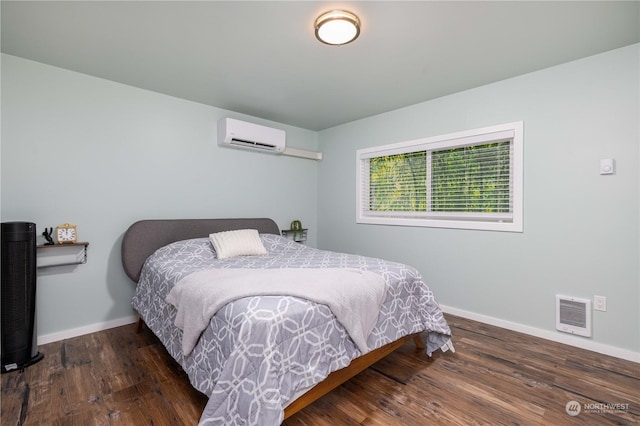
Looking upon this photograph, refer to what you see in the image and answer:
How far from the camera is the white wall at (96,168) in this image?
244 cm

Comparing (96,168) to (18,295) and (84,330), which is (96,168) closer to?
(18,295)

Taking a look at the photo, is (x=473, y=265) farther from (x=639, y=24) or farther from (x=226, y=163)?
(x=226, y=163)

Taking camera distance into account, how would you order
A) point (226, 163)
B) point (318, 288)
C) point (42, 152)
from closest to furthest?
point (318, 288)
point (42, 152)
point (226, 163)

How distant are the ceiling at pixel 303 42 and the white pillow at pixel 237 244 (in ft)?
4.82

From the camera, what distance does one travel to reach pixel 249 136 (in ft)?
11.7

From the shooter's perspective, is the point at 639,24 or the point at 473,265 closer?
the point at 639,24

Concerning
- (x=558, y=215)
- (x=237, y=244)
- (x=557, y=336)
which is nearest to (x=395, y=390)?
(x=557, y=336)

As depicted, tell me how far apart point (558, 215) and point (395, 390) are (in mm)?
2024

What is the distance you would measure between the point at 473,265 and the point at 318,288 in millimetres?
2081

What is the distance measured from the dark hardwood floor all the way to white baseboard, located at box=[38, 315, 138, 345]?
86 mm

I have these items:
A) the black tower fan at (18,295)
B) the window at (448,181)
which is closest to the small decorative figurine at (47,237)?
the black tower fan at (18,295)

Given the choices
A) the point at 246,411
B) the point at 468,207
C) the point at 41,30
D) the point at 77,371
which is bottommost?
the point at 77,371

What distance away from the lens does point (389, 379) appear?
2.00m

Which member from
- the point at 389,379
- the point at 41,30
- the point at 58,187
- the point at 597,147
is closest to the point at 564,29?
the point at 597,147
